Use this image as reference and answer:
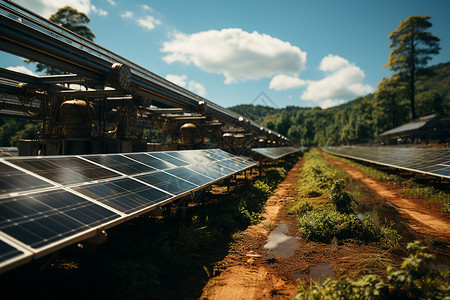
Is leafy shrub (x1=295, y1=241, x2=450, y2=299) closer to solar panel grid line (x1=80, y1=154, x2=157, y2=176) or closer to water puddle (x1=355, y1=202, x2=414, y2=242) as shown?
water puddle (x1=355, y1=202, x2=414, y2=242)

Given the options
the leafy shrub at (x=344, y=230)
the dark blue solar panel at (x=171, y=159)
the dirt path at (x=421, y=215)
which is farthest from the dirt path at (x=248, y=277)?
the dirt path at (x=421, y=215)

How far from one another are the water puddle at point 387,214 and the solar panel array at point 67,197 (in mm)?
9733

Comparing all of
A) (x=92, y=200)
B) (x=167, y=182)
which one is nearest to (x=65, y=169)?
(x=92, y=200)

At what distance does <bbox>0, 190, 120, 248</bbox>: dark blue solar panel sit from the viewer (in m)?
3.91

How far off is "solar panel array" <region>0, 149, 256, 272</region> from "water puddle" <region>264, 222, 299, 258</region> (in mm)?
3985

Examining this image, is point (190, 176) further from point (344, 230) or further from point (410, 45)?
point (410, 45)

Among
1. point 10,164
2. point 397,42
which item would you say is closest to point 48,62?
point 10,164

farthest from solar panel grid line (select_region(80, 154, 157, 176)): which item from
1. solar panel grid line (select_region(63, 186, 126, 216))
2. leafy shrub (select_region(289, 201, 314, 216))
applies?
leafy shrub (select_region(289, 201, 314, 216))

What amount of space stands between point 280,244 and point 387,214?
27.5 feet

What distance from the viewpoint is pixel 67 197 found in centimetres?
550

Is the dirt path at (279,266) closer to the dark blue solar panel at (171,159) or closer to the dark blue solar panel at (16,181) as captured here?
the dark blue solar panel at (16,181)

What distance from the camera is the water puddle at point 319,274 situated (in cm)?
652

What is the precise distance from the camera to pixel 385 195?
17.8 meters

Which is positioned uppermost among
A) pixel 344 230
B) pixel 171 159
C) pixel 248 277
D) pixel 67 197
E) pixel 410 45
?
pixel 410 45
